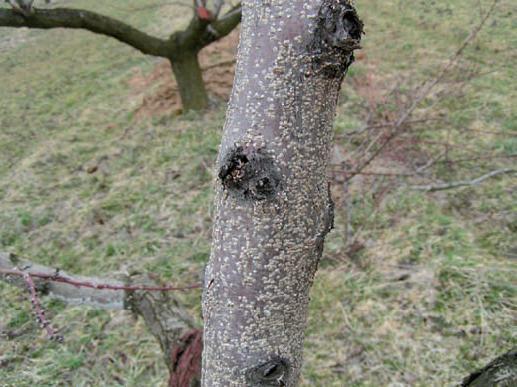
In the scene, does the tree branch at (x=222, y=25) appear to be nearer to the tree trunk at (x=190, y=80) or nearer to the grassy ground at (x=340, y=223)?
the tree trunk at (x=190, y=80)

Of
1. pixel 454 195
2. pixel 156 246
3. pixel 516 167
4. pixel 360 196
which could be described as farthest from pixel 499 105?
pixel 156 246

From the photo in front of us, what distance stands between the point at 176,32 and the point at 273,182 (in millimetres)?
4869

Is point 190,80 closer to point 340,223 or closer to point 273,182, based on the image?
point 340,223

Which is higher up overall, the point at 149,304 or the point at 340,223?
the point at 149,304

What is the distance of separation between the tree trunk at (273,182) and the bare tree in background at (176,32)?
406cm

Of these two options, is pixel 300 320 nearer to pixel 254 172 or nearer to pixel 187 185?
pixel 254 172

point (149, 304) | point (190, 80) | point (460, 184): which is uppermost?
point (190, 80)

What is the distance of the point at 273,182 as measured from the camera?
75 centimetres

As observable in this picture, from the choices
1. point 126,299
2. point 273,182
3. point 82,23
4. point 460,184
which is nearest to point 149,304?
point 126,299

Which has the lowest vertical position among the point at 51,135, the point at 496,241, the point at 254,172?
the point at 496,241

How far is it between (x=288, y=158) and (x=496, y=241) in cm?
275

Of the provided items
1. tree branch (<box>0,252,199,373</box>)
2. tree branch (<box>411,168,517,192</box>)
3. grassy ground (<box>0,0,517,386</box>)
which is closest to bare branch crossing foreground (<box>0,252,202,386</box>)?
tree branch (<box>0,252,199,373</box>)

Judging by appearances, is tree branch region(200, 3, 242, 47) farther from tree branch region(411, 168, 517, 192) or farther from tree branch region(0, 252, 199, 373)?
tree branch region(0, 252, 199, 373)

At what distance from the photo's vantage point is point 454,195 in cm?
361
